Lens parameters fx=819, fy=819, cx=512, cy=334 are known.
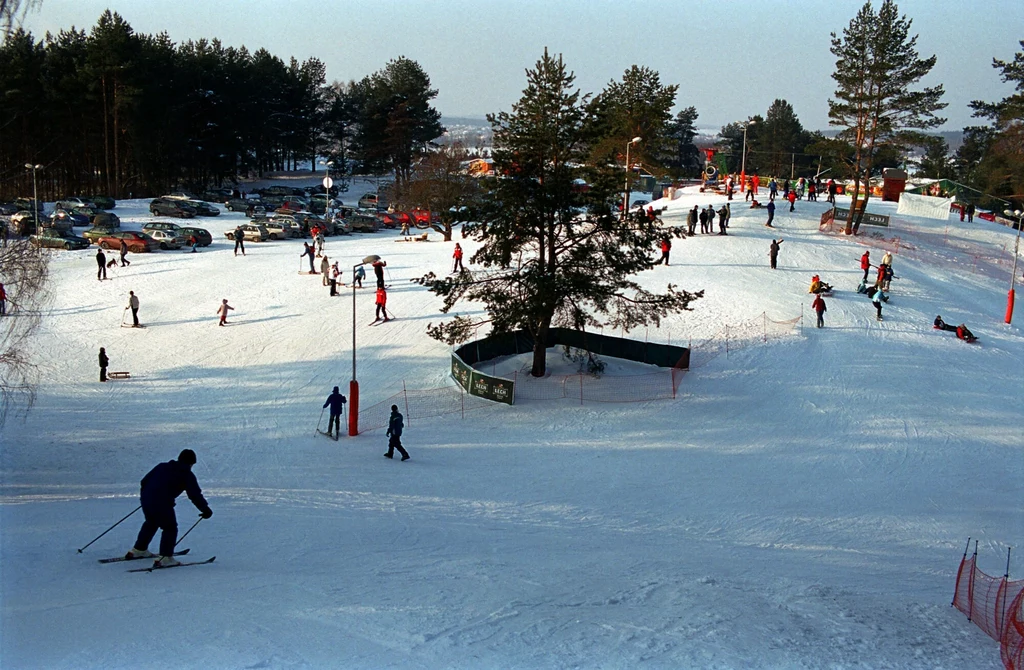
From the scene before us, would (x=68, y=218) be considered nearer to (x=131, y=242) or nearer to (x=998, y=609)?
(x=131, y=242)

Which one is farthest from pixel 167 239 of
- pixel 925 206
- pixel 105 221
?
pixel 925 206

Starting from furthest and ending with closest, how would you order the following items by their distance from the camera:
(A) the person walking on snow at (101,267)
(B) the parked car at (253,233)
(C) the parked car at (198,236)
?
(B) the parked car at (253,233) < (C) the parked car at (198,236) < (A) the person walking on snow at (101,267)

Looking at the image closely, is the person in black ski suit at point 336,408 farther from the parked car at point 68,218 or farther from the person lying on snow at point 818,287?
the parked car at point 68,218

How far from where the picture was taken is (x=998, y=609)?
38.9 ft

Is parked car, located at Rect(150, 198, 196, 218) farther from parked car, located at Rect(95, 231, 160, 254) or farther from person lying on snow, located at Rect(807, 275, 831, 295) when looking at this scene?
person lying on snow, located at Rect(807, 275, 831, 295)

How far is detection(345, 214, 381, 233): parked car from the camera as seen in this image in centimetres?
5253

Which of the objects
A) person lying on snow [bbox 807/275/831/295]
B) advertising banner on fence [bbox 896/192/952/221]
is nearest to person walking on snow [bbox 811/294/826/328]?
person lying on snow [bbox 807/275/831/295]

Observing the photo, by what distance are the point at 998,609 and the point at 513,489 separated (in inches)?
357

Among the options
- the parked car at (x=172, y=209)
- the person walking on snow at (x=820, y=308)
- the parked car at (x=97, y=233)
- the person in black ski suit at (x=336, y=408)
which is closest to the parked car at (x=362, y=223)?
the parked car at (x=172, y=209)

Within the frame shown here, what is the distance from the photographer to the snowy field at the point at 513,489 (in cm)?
908

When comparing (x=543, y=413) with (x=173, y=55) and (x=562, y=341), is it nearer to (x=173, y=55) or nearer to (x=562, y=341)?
(x=562, y=341)

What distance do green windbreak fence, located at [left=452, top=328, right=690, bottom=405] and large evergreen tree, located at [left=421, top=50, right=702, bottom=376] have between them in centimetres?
124

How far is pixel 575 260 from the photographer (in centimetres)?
2441

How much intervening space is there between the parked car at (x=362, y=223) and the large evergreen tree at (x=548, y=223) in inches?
1151
